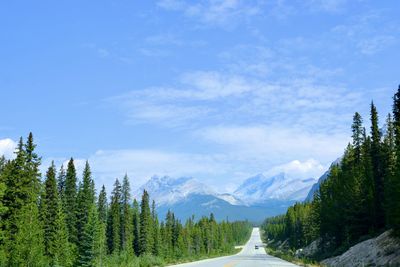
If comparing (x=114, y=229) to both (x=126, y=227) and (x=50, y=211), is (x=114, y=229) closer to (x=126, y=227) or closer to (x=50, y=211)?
(x=126, y=227)

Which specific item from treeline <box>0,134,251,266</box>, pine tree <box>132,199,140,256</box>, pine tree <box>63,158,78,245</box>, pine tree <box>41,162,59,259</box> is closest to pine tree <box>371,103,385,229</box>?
treeline <box>0,134,251,266</box>

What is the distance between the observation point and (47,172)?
63344mm

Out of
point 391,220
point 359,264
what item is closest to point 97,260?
point 359,264

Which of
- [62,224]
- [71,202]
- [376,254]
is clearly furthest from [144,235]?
[376,254]

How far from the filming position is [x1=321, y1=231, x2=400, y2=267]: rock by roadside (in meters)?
40.4

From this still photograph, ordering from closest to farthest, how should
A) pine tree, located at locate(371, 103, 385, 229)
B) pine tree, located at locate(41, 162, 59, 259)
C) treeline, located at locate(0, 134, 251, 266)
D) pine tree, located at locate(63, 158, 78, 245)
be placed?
treeline, located at locate(0, 134, 251, 266), pine tree, located at locate(41, 162, 59, 259), pine tree, located at locate(371, 103, 385, 229), pine tree, located at locate(63, 158, 78, 245)

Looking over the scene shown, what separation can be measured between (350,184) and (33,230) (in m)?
47.9

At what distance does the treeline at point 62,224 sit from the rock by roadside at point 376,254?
64.8 feet

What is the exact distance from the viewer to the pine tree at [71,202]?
73812mm

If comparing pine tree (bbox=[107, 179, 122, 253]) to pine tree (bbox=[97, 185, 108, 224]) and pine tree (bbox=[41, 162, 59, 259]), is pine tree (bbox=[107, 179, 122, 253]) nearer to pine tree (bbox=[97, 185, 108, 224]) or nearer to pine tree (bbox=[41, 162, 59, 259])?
pine tree (bbox=[97, 185, 108, 224])

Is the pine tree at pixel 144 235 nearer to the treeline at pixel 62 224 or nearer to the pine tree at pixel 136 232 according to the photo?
the treeline at pixel 62 224

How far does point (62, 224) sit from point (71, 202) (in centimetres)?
1589

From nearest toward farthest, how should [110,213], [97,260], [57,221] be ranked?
[97,260] → [57,221] → [110,213]

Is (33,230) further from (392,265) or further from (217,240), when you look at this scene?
(217,240)
